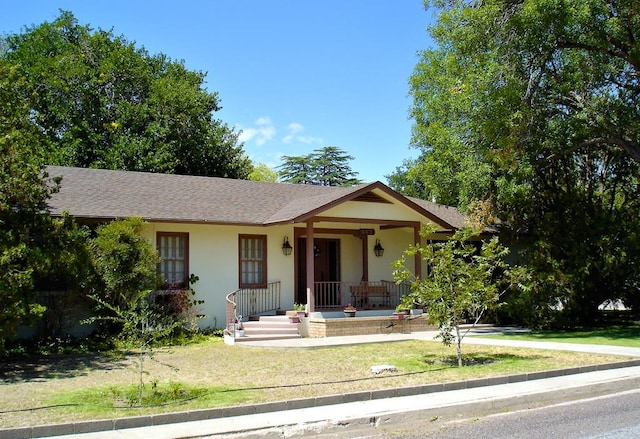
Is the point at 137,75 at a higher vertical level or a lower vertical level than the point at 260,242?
higher

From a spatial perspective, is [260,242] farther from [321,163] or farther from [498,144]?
[321,163]

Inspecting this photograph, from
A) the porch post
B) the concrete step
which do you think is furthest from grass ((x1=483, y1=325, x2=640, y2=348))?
the concrete step

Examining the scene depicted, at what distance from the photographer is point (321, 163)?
202 ft

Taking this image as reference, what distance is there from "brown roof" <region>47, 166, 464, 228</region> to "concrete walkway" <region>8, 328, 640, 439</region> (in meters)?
8.78

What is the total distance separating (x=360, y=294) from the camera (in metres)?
20.7

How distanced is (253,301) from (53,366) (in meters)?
7.44

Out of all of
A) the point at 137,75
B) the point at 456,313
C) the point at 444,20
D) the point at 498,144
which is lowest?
the point at 456,313

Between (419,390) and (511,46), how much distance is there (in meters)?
11.0

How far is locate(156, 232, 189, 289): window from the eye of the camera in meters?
18.5

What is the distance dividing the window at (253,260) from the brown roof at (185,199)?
0.82 metres

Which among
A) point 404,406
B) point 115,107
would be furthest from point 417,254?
point 115,107

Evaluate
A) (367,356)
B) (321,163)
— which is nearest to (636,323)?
(367,356)

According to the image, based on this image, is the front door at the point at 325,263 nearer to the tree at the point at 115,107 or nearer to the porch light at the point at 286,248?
the porch light at the point at 286,248

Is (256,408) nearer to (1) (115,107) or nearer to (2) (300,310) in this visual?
(2) (300,310)
